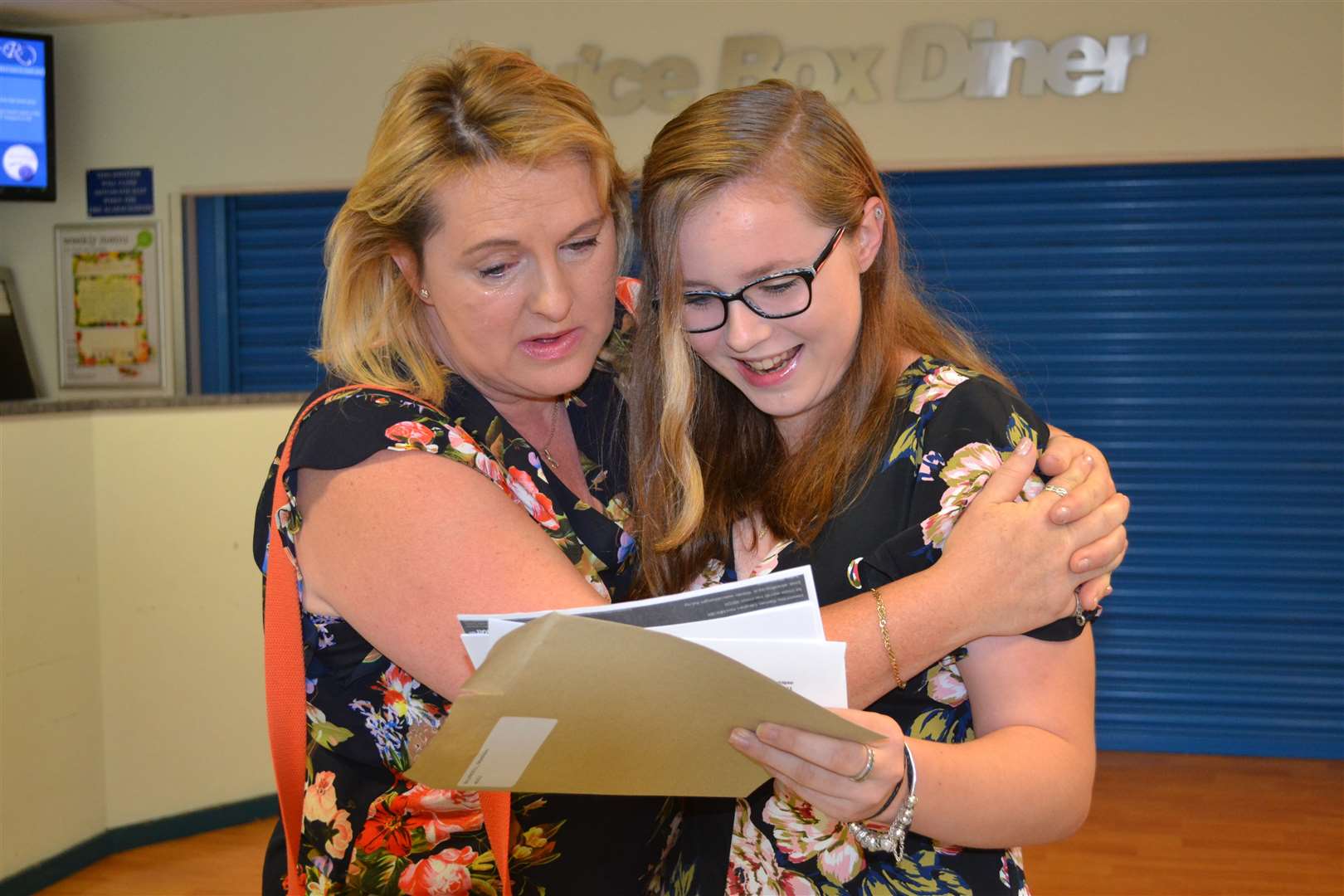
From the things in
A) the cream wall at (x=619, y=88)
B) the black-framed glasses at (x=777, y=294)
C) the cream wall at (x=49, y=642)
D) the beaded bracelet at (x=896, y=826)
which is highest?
the cream wall at (x=619, y=88)

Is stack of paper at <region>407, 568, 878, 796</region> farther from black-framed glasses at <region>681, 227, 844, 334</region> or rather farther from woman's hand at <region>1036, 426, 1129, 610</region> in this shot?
black-framed glasses at <region>681, 227, 844, 334</region>

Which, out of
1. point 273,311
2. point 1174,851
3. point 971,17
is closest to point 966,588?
point 1174,851

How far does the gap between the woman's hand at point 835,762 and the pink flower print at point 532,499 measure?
515 millimetres

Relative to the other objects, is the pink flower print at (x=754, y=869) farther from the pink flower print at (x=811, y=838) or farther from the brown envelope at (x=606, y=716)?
the brown envelope at (x=606, y=716)

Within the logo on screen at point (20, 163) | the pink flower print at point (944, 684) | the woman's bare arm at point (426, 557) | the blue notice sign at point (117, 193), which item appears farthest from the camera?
the blue notice sign at point (117, 193)

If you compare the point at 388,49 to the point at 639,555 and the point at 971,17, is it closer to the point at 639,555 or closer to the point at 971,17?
the point at 971,17

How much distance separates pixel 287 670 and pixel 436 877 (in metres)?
0.30

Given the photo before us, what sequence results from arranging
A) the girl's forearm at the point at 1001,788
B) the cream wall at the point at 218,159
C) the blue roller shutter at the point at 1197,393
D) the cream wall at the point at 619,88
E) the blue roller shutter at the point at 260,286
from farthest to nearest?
the blue roller shutter at the point at 260,286 → the blue roller shutter at the point at 1197,393 → the cream wall at the point at 619,88 → the cream wall at the point at 218,159 → the girl's forearm at the point at 1001,788

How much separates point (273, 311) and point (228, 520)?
2.24 meters

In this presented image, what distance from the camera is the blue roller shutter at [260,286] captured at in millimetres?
6523

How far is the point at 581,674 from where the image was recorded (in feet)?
3.41

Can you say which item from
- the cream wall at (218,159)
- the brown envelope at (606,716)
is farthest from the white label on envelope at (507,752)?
the cream wall at (218,159)

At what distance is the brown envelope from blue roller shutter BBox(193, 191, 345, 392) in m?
5.62

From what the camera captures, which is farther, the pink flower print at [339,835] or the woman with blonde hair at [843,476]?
the pink flower print at [339,835]
